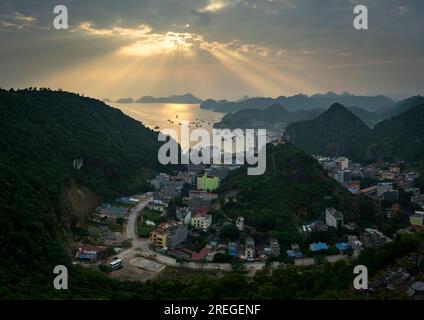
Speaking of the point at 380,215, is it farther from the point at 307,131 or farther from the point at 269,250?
the point at 307,131

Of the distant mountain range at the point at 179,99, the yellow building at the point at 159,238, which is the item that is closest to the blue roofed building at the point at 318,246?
the yellow building at the point at 159,238

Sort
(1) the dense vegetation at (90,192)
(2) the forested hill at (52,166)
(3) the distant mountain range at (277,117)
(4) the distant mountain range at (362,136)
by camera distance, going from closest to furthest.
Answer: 1. (1) the dense vegetation at (90,192)
2. (2) the forested hill at (52,166)
3. (4) the distant mountain range at (362,136)
4. (3) the distant mountain range at (277,117)

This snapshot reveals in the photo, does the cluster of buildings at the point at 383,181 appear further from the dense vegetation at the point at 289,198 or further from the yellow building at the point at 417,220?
the dense vegetation at the point at 289,198

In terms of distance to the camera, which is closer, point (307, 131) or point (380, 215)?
point (380, 215)

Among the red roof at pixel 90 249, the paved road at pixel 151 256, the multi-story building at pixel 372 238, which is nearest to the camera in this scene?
the paved road at pixel 151 256

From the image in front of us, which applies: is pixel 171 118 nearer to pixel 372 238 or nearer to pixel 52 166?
pixel 52 166

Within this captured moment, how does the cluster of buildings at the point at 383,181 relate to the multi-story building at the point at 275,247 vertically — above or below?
above
